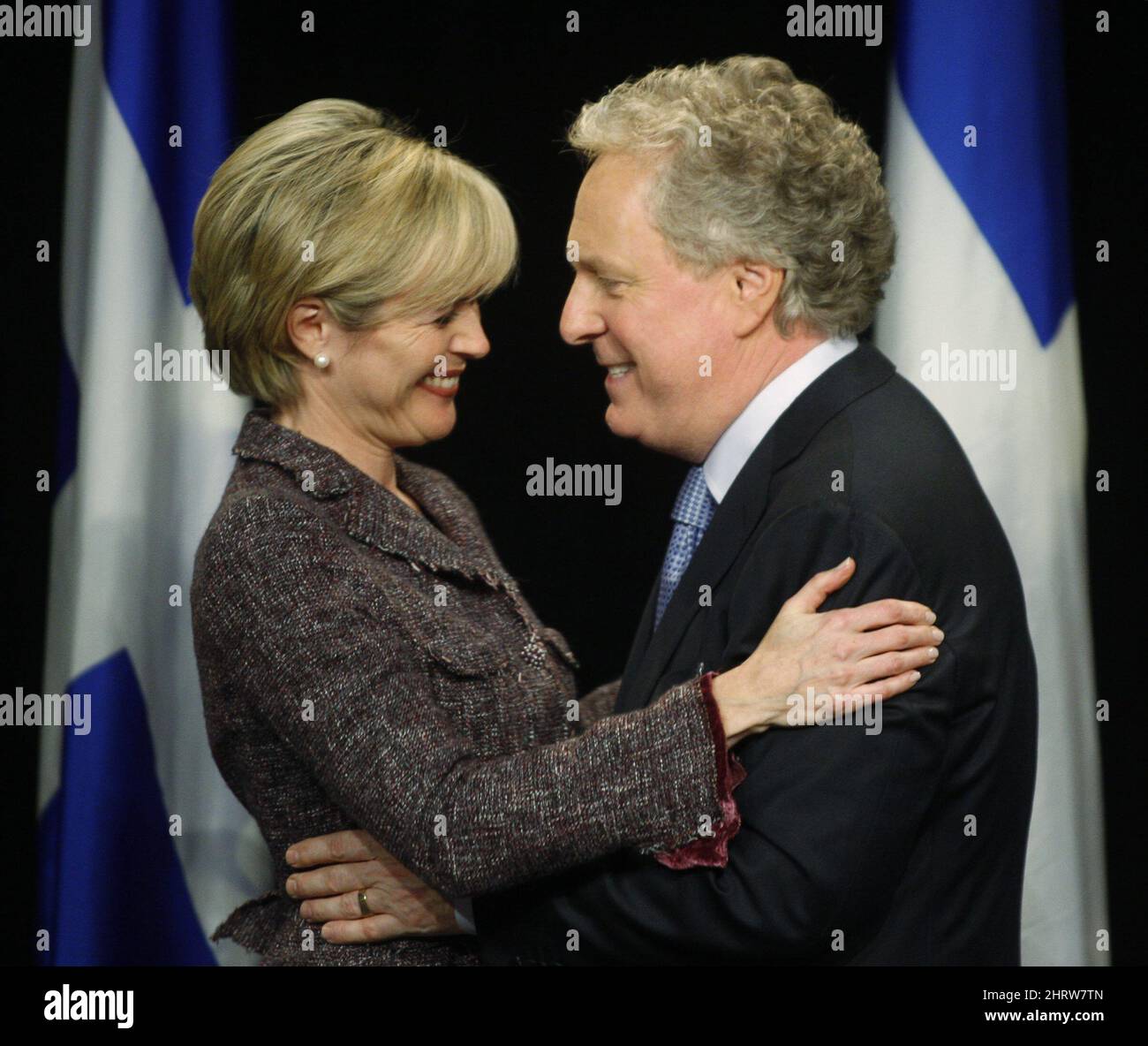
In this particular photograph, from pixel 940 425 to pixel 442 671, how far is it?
2.32 ft

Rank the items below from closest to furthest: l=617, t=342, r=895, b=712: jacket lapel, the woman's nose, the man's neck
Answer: l=617, t=342, r=895, b=712: jacket lapel → the man's neck → the woman's nose

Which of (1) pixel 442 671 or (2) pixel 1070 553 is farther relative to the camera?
(2) pixel 1070 553

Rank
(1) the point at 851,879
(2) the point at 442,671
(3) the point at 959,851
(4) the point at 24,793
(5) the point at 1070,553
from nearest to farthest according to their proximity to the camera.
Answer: (1) the point at 851,879, (3) the point at 959,851, (2) the point at 442,671, (5) the point at 1070,553, (4) the point at 24,793

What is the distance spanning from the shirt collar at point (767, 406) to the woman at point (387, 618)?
303 mm

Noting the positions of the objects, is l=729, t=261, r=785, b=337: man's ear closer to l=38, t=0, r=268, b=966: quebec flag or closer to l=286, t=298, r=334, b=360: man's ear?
l=286, t=298, r=334, b=360: man's ear

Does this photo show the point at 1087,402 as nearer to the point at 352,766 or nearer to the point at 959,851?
the point at 959,851

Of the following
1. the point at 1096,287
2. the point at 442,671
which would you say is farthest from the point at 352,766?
the point at 1096,287

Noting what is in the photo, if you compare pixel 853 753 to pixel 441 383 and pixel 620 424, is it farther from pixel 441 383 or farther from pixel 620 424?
pixel 441 383

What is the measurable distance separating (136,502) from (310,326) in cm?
80

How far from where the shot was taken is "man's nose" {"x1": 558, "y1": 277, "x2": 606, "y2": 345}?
6.51 ft

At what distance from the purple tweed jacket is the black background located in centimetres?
74

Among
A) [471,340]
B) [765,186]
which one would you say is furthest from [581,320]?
[765,186]

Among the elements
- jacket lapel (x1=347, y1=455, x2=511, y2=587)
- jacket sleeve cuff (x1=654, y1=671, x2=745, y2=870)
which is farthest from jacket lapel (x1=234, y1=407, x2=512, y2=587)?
jacket sleeve cuff (x1=654, y1=671, x2=745, y2=870)

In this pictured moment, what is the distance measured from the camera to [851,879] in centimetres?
164
